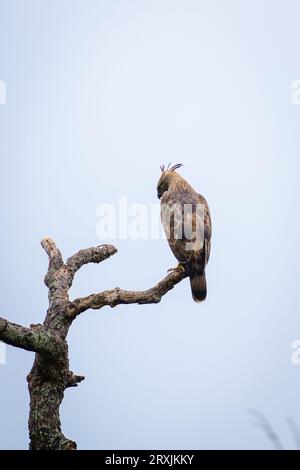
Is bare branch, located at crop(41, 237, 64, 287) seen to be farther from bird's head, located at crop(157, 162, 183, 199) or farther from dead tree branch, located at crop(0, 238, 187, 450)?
bird's head, located at crop(157, 162, 183, 199)

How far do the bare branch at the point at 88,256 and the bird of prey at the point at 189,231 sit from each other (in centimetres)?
100

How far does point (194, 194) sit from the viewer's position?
9727 millimetres

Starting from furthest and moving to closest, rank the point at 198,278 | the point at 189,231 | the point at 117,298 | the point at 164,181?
the point at 164,181
the point at 189,231
the point at 198,278
the point at 117,298

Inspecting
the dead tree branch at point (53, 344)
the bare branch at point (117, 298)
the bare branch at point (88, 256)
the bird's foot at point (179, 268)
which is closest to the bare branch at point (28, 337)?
the dead tree branch at point (53, 344)

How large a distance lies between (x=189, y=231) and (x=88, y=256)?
1.78m

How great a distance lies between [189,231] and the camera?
8641 mm

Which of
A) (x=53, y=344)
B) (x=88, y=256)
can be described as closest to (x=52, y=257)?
(x=88, y=256)

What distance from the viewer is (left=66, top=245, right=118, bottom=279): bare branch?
23.1 feet

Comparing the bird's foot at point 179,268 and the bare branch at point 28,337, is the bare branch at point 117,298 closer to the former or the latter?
the bare branch at point 28,337

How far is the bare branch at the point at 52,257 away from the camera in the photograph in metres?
6.98

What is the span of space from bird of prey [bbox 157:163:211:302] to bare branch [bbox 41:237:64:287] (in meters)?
1.54

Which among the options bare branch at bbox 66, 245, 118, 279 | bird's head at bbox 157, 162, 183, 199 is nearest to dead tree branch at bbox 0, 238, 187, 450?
bare branch at bbox 66, 245, 118, 279

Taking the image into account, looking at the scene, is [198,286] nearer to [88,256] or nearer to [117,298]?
[88,256]
